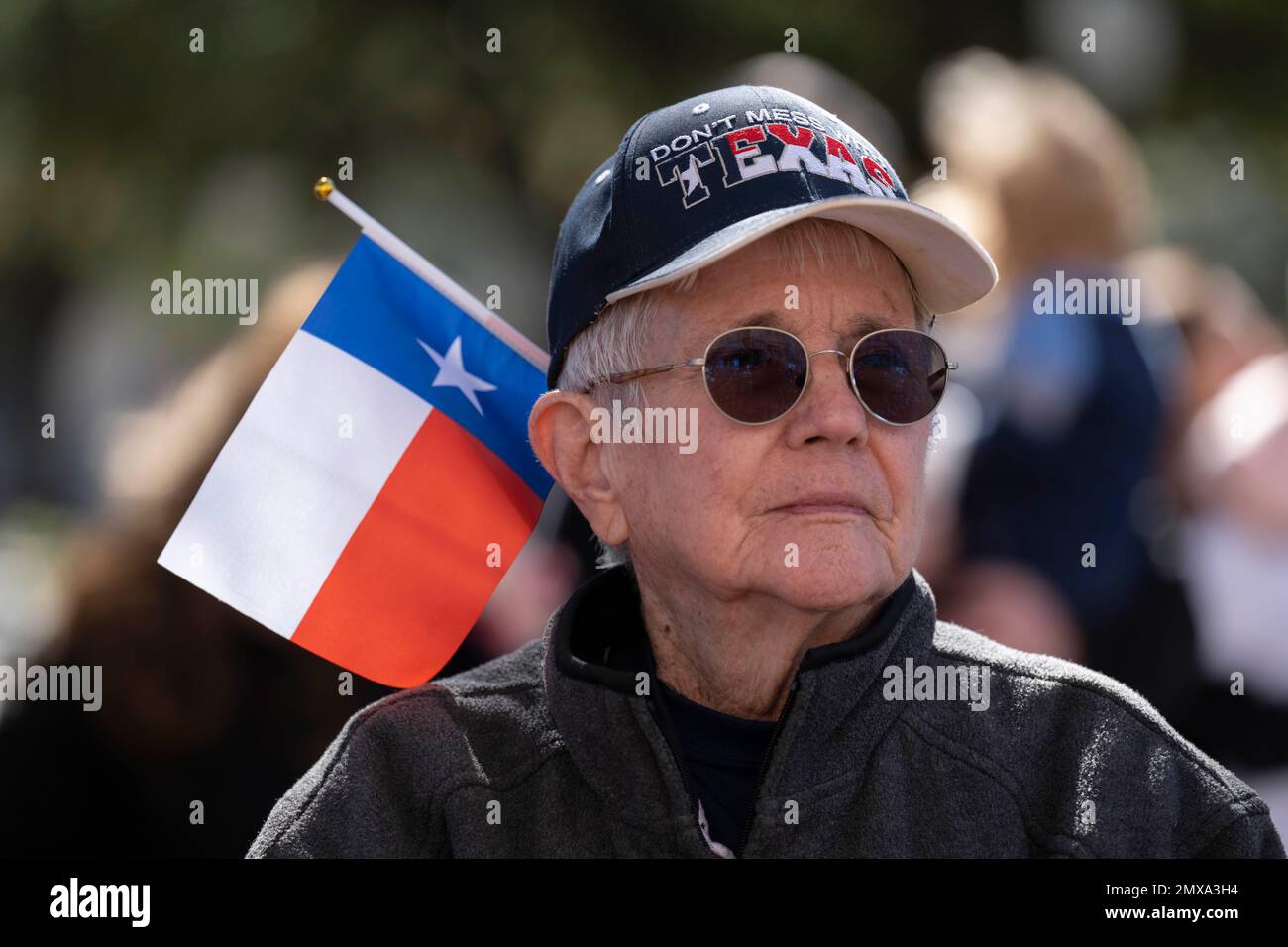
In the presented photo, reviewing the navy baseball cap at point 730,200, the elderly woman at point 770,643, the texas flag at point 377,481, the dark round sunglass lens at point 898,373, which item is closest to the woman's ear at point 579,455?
the elderly woman at point 770,643

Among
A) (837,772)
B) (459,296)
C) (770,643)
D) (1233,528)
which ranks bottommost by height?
(837,772)

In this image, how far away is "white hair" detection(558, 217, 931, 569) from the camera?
96.2 inches

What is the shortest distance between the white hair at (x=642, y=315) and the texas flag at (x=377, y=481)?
34 cm

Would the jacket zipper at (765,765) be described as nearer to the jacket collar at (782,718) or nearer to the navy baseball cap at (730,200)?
the jacket collar at (782,718)

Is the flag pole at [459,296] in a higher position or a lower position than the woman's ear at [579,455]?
higher

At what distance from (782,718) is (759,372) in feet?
1.77

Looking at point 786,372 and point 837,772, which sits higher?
point 786,372

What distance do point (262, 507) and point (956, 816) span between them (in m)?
1.36

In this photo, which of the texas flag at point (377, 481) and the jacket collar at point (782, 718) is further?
the texas flag at point (377, 481)

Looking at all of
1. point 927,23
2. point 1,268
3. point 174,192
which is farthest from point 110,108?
point 927,23

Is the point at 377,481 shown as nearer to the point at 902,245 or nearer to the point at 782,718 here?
the point at 782,718

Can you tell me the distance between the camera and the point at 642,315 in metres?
2.53

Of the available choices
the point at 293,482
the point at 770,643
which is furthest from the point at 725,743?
the point at 293,482

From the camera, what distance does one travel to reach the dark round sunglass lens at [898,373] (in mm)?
2414
